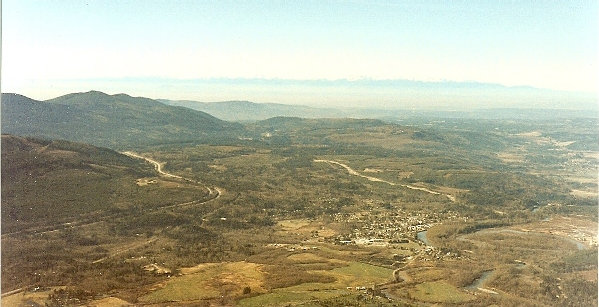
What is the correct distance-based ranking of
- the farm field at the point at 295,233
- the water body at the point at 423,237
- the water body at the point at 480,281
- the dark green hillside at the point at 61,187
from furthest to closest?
the dark green hillside at the point at 61,187 → the water body at the point at 423,237 → the water body at the point at 480,281 → the farm field at the point at 295,233

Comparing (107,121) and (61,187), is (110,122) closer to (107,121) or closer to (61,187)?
(107,121)

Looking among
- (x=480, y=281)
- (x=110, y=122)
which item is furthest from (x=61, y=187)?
(x=110, y=122)

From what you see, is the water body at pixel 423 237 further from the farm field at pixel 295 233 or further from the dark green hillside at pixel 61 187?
the dark green hillside at pixel 61 187

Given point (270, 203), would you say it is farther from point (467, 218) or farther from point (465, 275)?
point (465, 275)

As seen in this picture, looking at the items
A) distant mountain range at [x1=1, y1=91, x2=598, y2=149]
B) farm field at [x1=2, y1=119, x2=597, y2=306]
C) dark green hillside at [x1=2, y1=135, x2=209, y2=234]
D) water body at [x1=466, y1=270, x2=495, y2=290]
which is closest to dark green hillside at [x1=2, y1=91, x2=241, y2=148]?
distant mountain range at [x1=1, y1=91, x2=598, y2=149]

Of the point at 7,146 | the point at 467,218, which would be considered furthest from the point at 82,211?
the point at 467,218

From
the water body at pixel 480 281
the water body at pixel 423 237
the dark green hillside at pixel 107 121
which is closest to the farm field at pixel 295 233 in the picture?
the water body at pixel 423 237
